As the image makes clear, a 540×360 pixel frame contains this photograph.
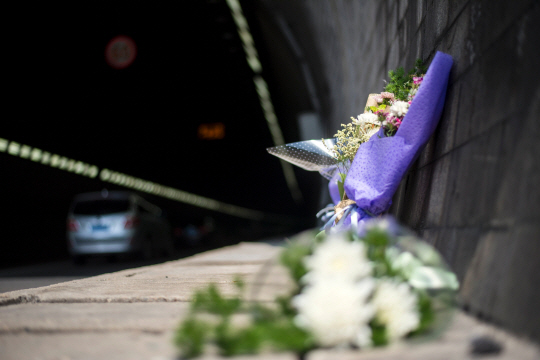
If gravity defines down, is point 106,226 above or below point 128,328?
above

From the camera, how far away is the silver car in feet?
32.9

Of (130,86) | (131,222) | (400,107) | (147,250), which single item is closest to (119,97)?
(130,86)

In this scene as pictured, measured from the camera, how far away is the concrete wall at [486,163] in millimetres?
1783

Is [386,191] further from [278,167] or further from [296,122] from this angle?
[278,167]

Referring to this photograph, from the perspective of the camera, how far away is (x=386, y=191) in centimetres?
361

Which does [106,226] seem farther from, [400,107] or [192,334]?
[192,334]

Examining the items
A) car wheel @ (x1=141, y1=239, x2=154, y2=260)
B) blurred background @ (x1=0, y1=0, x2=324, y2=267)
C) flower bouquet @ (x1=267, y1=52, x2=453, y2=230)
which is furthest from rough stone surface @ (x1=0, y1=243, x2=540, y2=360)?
blurred background @ (x1=0, y1=0, x2=324, y2=267)

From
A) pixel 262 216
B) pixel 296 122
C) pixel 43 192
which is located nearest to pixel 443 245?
pixel 43 192

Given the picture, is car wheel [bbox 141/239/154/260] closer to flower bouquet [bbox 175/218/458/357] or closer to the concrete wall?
the concrete wall

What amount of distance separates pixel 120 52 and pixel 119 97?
8.56ft

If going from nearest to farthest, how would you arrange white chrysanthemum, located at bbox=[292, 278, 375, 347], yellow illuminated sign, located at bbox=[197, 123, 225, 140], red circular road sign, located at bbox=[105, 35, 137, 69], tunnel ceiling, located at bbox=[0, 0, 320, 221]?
white chrysanthemum, located at bbox=[292, 278, 375, 347] → tunnel ceiling, located at bbox=[0, 0, 320, 221] → red circular road sign, located at bbox=[105, 35, 137, 69] → yellow illuminated sign, located at bbox=[197, 123, 225, 140]

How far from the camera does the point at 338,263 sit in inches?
65.6

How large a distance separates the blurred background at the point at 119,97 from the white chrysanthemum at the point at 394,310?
36.1ft

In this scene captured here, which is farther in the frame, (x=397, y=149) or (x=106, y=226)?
(x=106, y=226)
